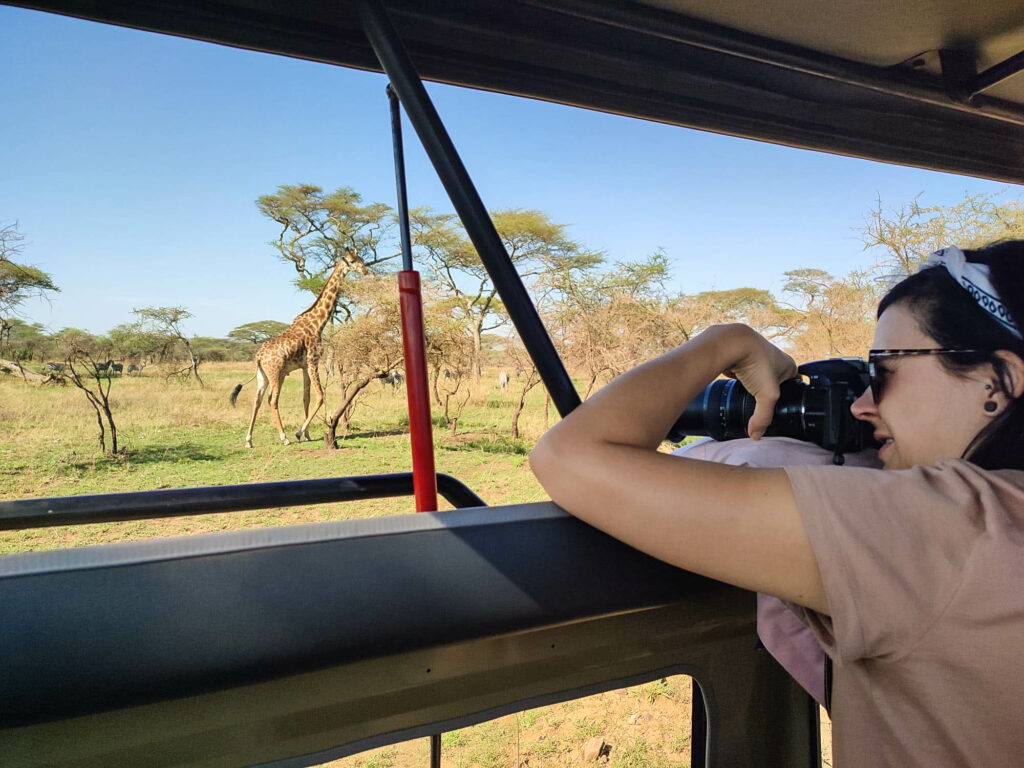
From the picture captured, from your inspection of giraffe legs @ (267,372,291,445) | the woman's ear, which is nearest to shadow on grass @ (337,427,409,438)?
giraffe legs @ (267,372,291,445)

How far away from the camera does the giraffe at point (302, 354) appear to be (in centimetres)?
647

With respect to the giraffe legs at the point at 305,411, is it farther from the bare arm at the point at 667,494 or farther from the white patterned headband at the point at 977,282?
the white patterned headband at the point at 977,282

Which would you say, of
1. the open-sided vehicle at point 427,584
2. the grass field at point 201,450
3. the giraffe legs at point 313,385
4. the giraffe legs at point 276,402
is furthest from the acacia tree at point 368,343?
the open-sided vehicle at point 427,584

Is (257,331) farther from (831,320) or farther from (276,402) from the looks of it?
(831,320)

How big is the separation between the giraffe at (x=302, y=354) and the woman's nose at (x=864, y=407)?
601 centimetres

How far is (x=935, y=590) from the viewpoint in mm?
472

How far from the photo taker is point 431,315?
23.4 feet

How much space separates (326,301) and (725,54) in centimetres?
629

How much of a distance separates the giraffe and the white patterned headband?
6057 mm

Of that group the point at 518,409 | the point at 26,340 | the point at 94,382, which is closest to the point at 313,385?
the point at 518,409

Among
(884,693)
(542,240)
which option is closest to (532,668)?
(884,693)

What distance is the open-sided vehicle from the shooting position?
0.42 meters

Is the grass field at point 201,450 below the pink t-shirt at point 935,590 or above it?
below

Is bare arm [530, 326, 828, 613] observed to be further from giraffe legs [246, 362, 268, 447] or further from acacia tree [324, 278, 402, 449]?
acacia tree [324, 278, 402, 449]
